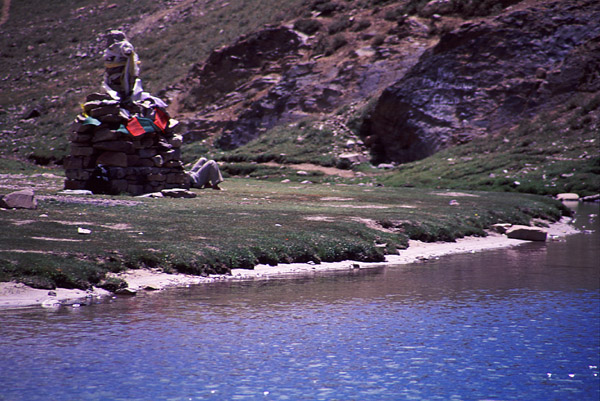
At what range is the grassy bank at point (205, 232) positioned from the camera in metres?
12.4

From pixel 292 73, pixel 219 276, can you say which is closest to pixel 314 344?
pixel 219 276

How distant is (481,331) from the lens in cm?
993

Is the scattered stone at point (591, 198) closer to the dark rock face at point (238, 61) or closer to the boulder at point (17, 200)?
the boulder at point (17, 200)

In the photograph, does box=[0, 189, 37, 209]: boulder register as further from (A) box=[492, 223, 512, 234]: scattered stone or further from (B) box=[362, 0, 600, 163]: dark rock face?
(B) box=[362, 0, 600, 163]: dark rock face

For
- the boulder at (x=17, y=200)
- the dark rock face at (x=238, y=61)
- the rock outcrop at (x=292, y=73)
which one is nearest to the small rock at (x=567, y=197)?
the rock outcrop at (x=292, y=73)

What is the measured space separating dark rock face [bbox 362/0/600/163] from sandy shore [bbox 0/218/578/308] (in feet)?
111

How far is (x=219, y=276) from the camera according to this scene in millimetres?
13719

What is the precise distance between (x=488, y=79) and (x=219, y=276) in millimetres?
48097

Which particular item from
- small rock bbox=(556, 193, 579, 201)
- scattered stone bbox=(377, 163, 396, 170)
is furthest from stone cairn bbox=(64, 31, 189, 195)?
scattered stone bbox=(377, 163, 396, 170)

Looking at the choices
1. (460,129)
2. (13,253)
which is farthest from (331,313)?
(460,129)

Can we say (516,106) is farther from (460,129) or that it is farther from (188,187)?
(188,187)

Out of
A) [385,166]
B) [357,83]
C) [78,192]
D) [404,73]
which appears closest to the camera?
[78,192]

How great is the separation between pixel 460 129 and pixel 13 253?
47.5m

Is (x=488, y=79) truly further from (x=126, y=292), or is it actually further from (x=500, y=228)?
(x=126, y=292)
